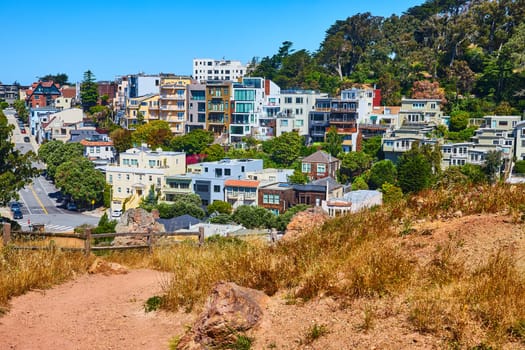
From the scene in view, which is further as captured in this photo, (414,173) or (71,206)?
(71,206)

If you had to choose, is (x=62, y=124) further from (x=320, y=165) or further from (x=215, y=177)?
(x=320, y=165)

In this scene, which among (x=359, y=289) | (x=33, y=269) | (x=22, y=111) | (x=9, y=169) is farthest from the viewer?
(x=22, y=111)

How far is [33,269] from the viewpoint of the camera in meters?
9.63

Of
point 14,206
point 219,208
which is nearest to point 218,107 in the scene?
point 219,208

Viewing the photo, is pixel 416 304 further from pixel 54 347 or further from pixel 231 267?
pixel 54 347

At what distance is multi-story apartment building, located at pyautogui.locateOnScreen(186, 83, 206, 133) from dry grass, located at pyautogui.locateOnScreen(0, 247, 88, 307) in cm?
5305

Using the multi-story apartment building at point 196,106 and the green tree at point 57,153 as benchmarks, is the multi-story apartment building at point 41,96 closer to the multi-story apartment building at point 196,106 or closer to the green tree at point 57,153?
the green tree at point 57,153

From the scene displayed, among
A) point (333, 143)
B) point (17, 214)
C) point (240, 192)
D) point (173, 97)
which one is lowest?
point (17, 214)

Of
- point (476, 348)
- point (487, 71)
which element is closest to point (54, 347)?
point (476, 348)

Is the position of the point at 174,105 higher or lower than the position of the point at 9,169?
higher

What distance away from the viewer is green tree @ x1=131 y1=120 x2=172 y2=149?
195 feet

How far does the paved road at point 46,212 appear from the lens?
1686 inches

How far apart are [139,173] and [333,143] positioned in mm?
15278

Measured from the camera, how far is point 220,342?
677 cm
